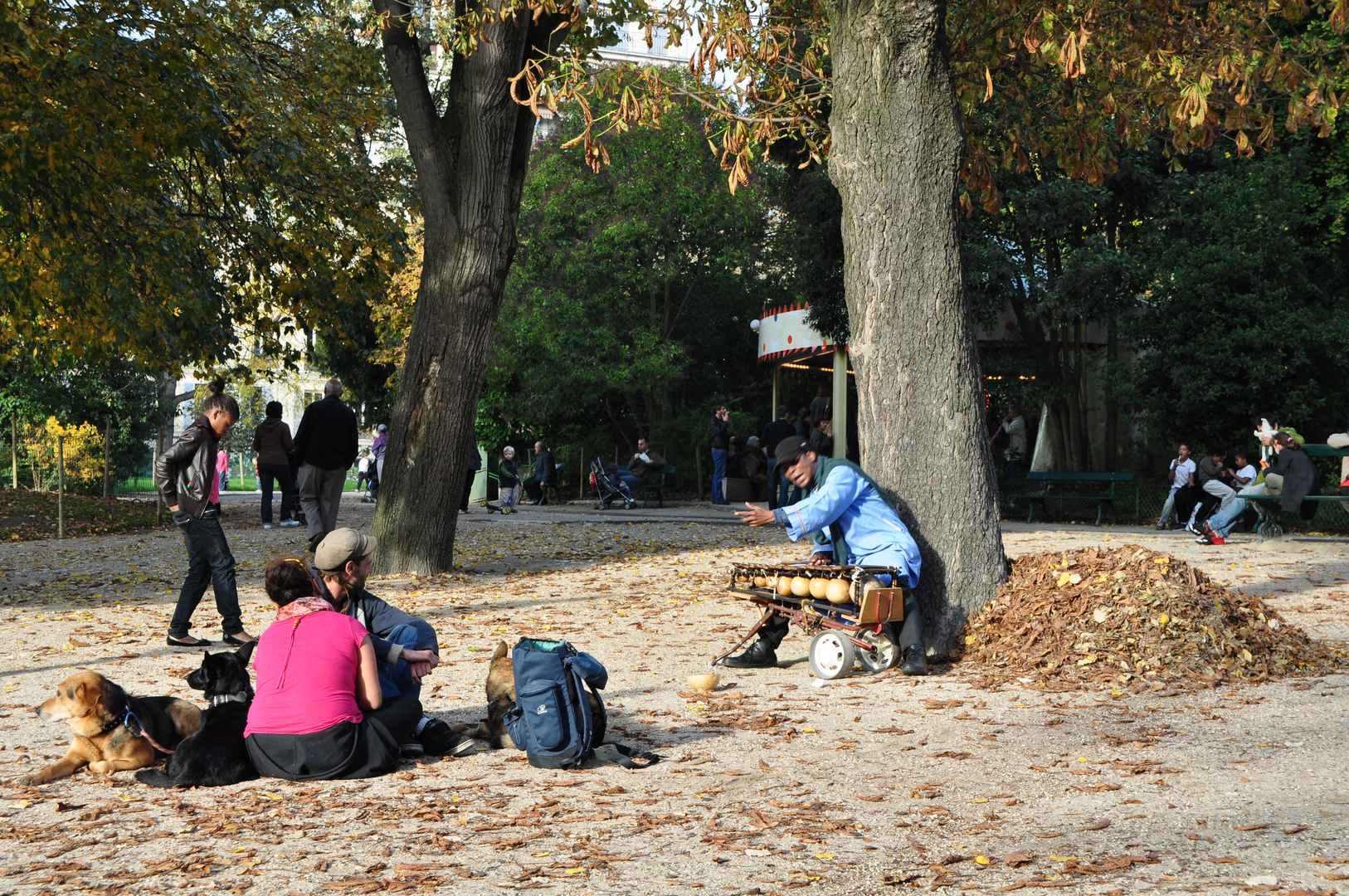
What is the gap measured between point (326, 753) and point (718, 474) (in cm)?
2041

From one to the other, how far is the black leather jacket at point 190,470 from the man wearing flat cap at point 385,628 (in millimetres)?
3258

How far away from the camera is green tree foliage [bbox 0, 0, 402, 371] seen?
11.8 m

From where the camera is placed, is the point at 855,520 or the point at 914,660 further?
the point at 855,520

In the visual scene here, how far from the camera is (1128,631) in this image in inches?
285

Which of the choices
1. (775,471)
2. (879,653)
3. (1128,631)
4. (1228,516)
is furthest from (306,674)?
(775,471)

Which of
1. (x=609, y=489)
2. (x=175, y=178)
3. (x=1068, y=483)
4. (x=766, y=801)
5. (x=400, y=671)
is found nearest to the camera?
(x=766, y=801)

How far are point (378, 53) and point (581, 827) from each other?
11.9 meters

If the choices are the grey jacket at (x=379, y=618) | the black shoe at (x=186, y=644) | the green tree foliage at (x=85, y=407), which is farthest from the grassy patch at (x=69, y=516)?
the grey jacket at (x=379, y=618)

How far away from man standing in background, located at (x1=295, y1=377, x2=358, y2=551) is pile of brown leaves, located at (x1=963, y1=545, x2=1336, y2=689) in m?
8.52

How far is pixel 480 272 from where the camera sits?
1184cm

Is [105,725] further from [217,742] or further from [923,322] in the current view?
[923,322]

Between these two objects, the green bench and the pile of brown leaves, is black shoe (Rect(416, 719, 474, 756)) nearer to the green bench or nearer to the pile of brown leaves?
the pile of brown leaves

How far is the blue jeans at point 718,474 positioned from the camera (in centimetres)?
2475

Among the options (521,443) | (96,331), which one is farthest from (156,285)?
(521,443)
